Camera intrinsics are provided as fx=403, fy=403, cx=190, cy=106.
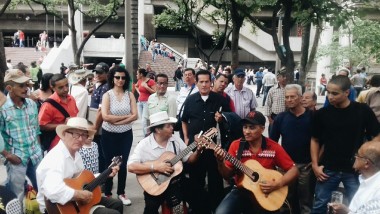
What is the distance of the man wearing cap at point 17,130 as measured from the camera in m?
4.77

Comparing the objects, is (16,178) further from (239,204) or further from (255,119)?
(255,119)

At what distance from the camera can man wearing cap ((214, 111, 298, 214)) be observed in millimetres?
4484

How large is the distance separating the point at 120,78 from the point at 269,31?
5.55 m

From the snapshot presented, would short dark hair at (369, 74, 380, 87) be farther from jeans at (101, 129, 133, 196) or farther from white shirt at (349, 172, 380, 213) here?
jeans at (101, 129, 133, 196)

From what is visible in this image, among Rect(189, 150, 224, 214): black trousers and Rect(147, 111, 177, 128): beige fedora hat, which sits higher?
Rect(147, 111, 177, 128): beige fedora hat

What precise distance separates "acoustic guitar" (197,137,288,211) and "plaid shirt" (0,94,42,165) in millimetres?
2178

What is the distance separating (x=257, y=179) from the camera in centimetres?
447

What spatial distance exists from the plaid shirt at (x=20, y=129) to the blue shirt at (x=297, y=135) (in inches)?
125

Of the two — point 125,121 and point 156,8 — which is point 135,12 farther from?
point 156,8

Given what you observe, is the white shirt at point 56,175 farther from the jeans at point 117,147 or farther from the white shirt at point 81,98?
the white shirt at point 81,98

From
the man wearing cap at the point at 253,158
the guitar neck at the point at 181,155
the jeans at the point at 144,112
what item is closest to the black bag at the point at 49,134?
the guitar neck at the point at 181,155

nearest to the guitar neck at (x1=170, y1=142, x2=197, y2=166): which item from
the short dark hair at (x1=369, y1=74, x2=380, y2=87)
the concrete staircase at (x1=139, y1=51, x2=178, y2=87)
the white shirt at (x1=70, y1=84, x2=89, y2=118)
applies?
the white shirt at (x1=70, y1=84, x2=89, y2=118)

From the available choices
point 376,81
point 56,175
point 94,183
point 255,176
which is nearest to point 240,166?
point 255,176

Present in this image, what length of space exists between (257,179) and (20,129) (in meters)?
2.87
